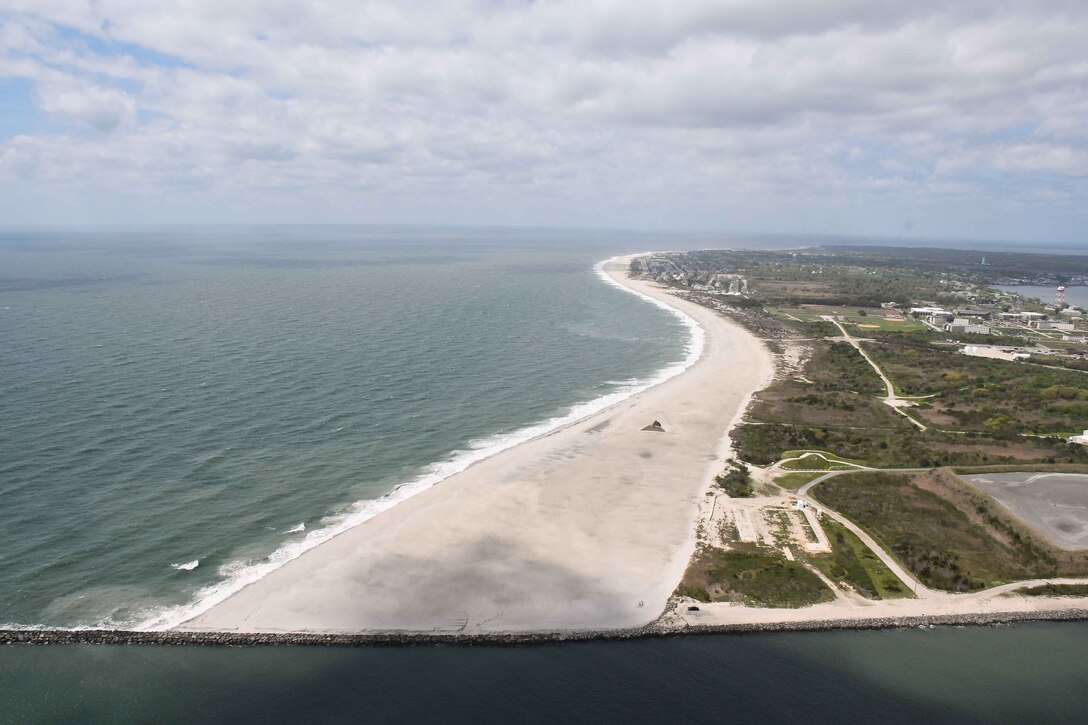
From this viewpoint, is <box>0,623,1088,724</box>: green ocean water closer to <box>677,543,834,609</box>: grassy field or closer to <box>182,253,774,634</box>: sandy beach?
<box>182,253,774,634</box>: sandy beach

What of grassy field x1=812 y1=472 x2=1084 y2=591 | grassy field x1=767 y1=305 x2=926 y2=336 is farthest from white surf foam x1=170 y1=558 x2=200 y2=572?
grassy field x1=767 y1=305 x2=926 y2=336

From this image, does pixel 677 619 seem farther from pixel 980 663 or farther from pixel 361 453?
pixel 361 453

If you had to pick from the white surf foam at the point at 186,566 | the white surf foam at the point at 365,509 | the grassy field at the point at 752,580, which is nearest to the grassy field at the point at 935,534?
the grassy field at the point at 752,580

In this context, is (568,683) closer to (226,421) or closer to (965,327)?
(226,421)

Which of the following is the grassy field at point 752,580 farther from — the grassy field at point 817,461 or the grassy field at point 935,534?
the grassy field at point 817,461

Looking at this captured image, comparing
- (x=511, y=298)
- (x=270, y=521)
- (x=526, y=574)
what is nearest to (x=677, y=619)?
(x=526, y=574)

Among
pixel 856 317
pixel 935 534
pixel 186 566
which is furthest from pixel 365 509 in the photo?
pixel 856 317
